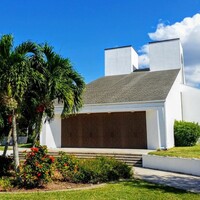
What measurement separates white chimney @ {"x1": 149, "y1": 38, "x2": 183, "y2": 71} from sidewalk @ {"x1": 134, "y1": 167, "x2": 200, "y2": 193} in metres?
18.0

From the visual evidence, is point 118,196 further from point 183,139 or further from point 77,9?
point 183,139

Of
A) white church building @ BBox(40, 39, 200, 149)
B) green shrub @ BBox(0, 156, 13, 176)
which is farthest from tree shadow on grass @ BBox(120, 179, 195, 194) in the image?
white church building @ BBox(40, 39, 200, 149)

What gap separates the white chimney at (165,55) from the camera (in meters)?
28.6

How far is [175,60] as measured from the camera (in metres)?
28.6

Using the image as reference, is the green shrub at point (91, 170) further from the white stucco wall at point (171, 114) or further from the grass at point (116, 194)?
the white stucco wall at point (171, 114)

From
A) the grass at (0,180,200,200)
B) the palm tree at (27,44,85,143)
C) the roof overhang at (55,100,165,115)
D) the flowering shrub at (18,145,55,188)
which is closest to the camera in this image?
the grass at (0,180,200,200)

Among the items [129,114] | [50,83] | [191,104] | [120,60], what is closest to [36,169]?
[50,83]

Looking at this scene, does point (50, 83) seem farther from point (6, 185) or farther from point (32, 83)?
point (6, 185)

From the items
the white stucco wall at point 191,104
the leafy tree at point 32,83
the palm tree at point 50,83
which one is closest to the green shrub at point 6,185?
the leafy tree at point 32,83

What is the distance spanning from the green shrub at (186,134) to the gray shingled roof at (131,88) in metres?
3.38

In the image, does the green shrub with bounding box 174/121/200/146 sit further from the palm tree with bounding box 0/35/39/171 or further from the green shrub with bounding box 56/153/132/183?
the palm tree with bounding box 0/35/39/171

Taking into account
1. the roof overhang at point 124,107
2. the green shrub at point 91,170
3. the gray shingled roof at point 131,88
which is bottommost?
the green shrub at point 91,170

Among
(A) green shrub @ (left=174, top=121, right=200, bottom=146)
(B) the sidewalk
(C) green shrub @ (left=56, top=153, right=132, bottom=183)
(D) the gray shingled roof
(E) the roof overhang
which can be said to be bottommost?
(B) the sidewalk

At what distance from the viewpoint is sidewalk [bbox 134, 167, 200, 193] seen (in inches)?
379
